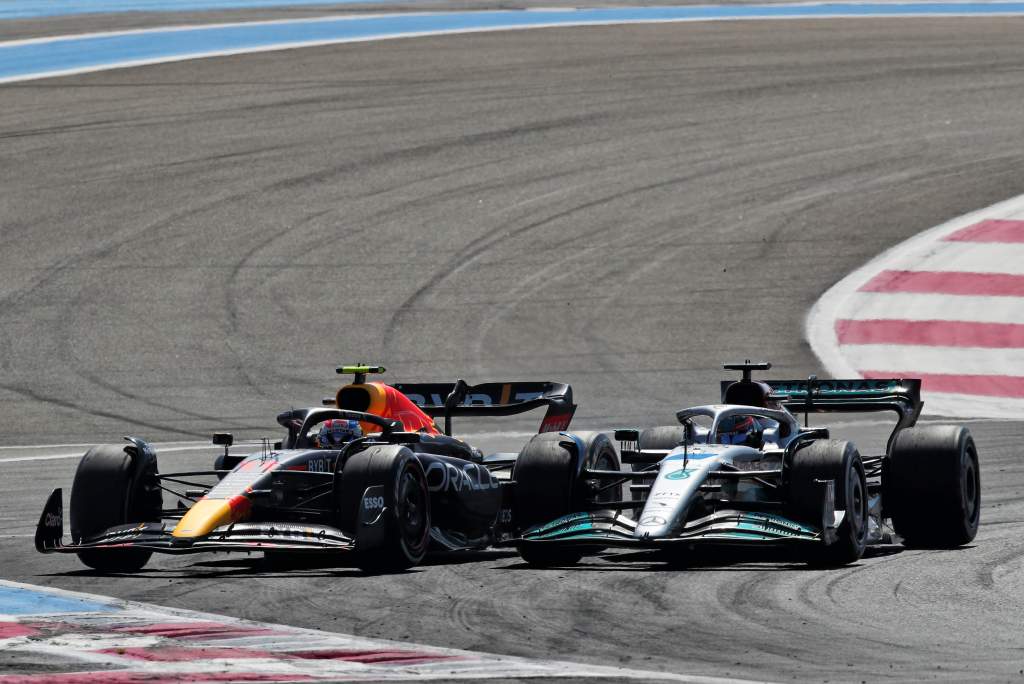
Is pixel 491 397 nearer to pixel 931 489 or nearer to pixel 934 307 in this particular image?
pixel 931 489

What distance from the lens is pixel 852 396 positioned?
13.8 meters

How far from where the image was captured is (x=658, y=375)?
20.7m

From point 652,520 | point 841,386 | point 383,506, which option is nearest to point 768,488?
point 652,520

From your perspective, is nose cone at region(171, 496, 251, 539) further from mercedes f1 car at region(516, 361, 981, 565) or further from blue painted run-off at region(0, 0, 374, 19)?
blue painted run-off at region(0, 0, 374, 19)

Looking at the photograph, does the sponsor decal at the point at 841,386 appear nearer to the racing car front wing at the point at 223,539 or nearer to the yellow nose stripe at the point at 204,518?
the racing car front wing at the point at 223,539

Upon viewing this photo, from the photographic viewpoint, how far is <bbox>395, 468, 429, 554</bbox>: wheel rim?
1118cm

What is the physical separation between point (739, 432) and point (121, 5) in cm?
3309

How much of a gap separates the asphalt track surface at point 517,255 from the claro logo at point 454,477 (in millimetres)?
510

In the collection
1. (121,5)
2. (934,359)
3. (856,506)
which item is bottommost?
(856,506)

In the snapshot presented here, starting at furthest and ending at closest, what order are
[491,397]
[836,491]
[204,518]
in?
[491,397] < [836,491] < [204,518]

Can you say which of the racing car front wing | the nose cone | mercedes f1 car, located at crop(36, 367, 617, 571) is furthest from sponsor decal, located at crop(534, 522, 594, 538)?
the nose cone

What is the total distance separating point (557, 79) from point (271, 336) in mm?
13191

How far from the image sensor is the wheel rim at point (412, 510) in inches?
440

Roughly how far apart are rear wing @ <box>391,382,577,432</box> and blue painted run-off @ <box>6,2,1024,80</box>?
22.1 meters
